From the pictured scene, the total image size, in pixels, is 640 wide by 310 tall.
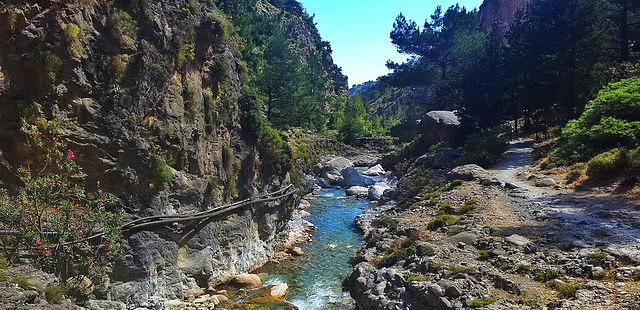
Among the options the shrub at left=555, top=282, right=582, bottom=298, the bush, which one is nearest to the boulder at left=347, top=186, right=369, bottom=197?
the bush

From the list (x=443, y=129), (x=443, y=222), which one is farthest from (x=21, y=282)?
(x=443, y=129)

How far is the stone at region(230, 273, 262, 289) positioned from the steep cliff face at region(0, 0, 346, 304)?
0.74 metres

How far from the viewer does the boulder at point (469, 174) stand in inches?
1172

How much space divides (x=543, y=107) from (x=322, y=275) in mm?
27159

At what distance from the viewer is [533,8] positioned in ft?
140

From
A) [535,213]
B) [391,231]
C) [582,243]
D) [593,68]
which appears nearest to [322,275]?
[391,231]

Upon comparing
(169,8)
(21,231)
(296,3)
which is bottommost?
(21,231)

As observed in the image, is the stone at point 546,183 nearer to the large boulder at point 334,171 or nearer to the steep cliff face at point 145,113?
the steep cliff face at point 145,113

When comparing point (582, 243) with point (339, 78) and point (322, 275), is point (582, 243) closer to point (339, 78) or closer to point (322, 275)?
point (322, 275)

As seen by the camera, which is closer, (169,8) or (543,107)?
(169,8)

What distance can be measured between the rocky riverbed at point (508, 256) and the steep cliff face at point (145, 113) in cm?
783

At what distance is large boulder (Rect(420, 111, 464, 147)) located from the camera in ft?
155

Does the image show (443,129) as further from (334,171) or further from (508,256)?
(508,256)

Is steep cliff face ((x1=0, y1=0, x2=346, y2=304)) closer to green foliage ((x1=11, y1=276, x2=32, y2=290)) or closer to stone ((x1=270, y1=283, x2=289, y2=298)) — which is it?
stone ((x1=270, y1=283, x2=289, y2=298))
